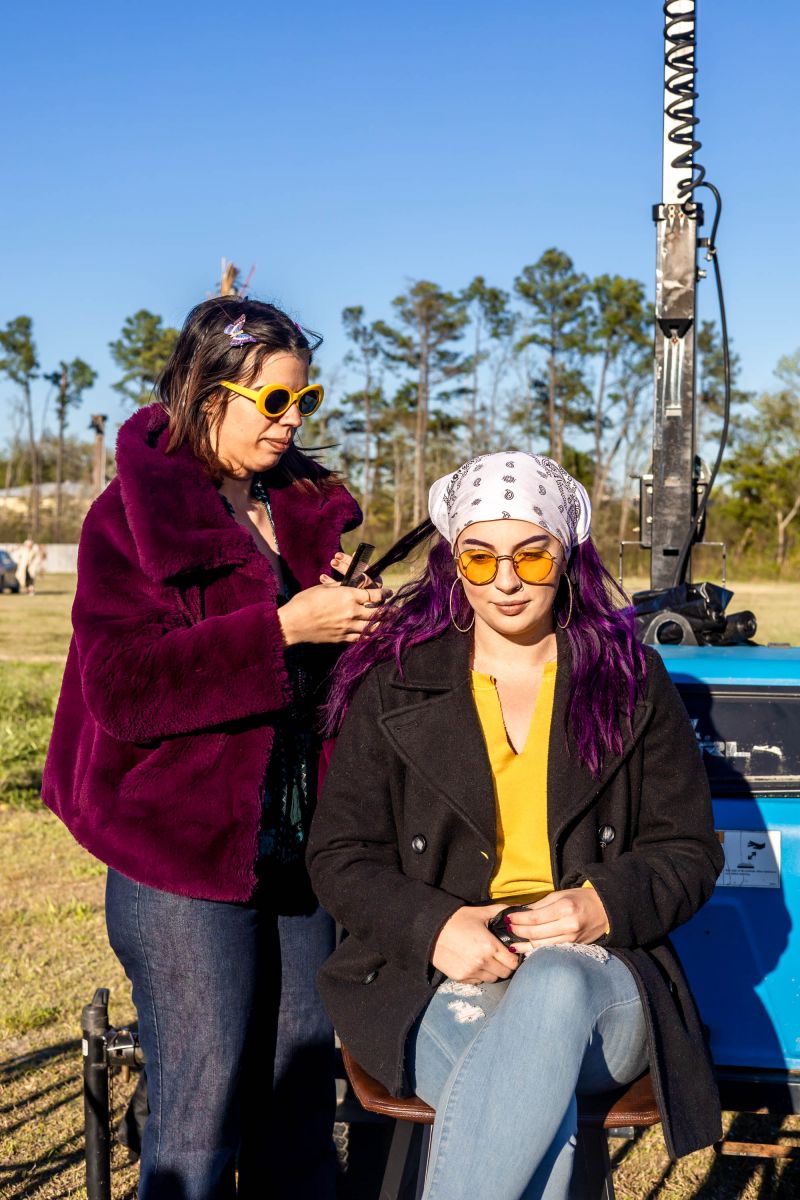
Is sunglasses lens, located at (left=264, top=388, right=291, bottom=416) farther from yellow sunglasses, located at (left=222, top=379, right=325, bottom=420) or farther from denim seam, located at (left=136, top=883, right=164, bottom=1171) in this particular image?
denim seam, located at (left=136, top=883, right=164, bottom=1171)

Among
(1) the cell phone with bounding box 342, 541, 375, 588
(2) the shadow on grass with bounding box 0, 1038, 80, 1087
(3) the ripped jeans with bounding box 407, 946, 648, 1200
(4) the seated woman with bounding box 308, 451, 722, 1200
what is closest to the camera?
(3) the ripped jeans with bounding box 407, 946, 648, 1200

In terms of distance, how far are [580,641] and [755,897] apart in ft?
2.54

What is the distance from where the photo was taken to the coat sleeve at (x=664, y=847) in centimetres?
215

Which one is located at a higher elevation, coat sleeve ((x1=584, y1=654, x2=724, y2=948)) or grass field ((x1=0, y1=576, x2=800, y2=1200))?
coat sleeve ((x1=584, y1=654, x2=724, y2=948))

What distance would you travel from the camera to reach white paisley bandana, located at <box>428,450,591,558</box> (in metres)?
2.28

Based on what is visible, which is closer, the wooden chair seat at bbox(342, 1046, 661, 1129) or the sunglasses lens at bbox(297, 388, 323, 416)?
the wooden chair seat at bbox(342, 1046, 661, 1129)

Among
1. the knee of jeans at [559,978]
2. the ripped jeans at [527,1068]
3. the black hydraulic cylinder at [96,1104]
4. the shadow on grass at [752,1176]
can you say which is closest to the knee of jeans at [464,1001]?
the ripped jeans at [527,1068]

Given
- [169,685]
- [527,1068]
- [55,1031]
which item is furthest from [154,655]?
[55,1031]

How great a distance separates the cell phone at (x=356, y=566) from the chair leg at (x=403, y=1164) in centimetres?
101

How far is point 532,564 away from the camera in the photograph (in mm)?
2271

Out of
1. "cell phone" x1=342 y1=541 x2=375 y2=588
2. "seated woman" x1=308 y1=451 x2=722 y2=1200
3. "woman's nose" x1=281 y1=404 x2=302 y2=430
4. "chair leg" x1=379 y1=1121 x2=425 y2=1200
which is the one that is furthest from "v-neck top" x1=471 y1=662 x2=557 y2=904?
"woman's nose" x1=281 y1=404 x2=302 y2=430

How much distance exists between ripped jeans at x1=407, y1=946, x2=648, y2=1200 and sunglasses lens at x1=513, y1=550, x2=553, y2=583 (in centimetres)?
65

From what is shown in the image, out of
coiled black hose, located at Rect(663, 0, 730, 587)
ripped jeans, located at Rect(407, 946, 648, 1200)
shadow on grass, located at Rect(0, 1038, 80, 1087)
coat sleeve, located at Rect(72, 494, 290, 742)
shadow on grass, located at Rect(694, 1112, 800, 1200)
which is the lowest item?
shadow on grass, located at Rect(0, 1038, 80, 1087)

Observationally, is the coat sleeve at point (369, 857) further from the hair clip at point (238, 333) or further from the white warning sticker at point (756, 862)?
the white warning sticker at point (756, 862)
